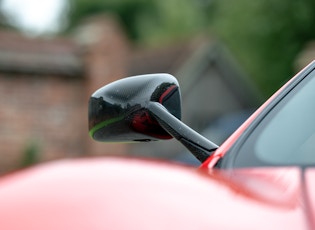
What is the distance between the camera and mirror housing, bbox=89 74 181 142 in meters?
2.07

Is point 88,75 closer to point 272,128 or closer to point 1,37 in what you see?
point 1,37

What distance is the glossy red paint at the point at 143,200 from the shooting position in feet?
4.35

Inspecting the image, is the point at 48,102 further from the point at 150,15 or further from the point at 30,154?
the point at 150,15

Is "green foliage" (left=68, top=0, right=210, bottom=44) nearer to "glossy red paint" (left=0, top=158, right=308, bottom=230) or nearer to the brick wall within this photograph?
the brick wall

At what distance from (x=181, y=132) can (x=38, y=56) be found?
16.6 metres

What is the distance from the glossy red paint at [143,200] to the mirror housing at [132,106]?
0.48 metres

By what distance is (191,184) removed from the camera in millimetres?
1472

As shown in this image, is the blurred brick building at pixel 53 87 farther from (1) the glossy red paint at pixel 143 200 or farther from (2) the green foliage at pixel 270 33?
(1) the glossy red paint at pixel 143 200

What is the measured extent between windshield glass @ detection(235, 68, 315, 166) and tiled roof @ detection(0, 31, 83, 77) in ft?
54.3

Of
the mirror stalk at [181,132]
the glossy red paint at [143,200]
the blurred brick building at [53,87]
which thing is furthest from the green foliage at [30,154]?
the glossy red paint at [143,200]

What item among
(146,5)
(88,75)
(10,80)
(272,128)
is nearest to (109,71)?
(88,75)

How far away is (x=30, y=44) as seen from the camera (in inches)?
734

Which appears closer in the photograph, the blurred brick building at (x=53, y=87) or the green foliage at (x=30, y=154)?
the green foliage at (x=30, y=154)

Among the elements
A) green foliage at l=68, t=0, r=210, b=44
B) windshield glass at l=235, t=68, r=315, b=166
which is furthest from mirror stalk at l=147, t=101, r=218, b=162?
green foliage at l=68, t=0, r=210, b=44
